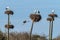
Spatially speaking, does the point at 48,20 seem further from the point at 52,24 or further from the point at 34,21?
the point at 34,21

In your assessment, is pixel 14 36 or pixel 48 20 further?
pixel 14 36

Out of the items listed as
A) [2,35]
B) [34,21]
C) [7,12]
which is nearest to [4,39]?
[2,35]

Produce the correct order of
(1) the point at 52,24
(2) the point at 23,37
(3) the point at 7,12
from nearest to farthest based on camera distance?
1. (3) the point at 7,12
2. (1) the point at 52,24
3. (2) the point at 23,37

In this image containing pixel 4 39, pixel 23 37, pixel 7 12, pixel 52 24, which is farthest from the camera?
pixel 23 37

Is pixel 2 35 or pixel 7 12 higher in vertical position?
pixel 7 12

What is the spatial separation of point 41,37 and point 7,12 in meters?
14.4

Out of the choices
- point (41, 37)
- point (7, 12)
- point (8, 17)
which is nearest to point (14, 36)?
point (41, 37)

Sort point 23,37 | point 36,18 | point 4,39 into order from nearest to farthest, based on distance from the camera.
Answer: point 36,18
point 4,39
point 23,37

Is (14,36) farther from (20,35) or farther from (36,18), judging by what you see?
(36,18)

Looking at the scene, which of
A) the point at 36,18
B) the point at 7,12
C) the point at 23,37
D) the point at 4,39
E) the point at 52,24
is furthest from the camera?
the point at 23,37

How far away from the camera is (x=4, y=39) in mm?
40344

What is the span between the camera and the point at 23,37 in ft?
142

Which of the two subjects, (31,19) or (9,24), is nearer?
(31,19)

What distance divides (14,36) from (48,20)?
38.3 ft
